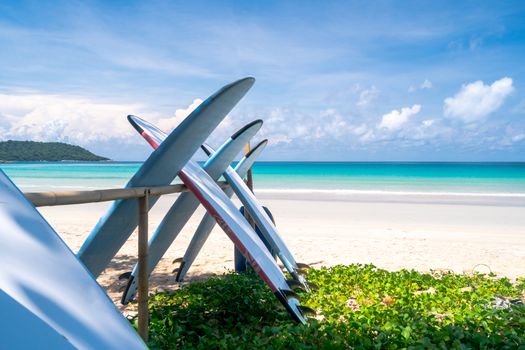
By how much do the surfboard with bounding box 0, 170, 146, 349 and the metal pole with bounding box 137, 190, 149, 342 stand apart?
1963 millimetres

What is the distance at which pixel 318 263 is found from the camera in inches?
340

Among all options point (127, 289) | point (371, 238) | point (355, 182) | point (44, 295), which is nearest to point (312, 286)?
point (127, 289)

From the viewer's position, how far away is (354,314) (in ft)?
16.6

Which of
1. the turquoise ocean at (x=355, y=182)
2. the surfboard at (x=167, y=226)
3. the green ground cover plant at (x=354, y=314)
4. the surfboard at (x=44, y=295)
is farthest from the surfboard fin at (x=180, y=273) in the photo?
the turquoise ocean at (x=355, y=182)

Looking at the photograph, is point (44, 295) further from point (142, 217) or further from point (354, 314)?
point (354, 314)

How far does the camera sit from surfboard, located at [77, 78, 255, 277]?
407cm

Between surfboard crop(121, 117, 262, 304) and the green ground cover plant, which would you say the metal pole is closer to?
the green ground cover plant

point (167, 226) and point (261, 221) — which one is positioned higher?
point (261, 221)

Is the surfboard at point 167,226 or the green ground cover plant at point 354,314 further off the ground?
the surfboard at point 167,226

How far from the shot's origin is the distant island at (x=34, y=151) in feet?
299

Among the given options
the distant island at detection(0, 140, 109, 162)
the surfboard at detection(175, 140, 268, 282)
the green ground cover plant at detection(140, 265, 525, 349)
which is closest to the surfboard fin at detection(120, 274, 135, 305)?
the green ground cover plant at detection(140, 265, 525, 349)

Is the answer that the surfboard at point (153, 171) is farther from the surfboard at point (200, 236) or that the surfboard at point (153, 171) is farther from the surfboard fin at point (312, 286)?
the surfboard fin at point (312, 286)

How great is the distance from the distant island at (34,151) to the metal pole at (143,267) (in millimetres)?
95044

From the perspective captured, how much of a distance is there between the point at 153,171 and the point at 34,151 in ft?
323
